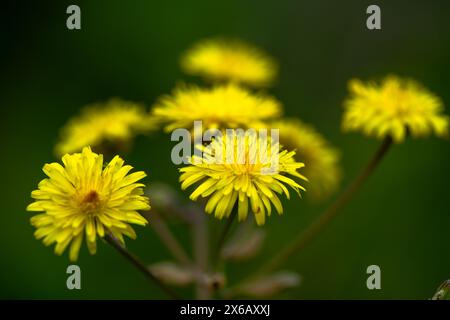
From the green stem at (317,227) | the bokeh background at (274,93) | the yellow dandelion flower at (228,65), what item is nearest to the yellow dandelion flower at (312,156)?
the green stem at (317,227)

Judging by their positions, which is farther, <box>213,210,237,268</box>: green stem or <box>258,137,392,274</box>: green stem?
<box>258,137,392,274</box>: green stem

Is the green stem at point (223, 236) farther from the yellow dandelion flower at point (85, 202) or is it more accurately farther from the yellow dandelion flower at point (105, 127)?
the yellow dandelion flower at point (105, 127)

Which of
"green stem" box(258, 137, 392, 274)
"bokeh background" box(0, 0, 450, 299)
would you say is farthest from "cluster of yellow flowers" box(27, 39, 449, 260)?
"bokeh background" box(0, 0, 450, 299)

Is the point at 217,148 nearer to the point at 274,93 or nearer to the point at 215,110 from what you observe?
the point at 215,110

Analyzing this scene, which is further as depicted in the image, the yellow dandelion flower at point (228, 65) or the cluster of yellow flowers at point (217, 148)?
the yellow dandelion flower at point (228, 65)

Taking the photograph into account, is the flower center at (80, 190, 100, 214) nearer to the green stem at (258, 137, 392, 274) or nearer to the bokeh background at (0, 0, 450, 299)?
the green stem at (258, 137, 392, 274)

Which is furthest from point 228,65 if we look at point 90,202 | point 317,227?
point 90,202

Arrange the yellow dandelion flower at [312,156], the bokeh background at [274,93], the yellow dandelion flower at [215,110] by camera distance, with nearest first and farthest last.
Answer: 1. the yellow dandelion flower at [215,110]
2. the yellow dandelion flower at [312,156]
3. the bokeh background at [274,93]
